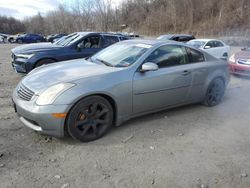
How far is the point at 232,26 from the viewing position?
39469 millimetres

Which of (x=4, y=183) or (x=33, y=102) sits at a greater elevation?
(x=33, y=102)

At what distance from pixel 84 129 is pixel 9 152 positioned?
40.6 inches

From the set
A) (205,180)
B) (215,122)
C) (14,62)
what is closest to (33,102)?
(205,180)

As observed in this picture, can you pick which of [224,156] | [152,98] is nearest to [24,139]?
[152,98]

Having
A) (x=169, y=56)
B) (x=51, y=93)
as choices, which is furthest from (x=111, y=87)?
(x=169, y=56)

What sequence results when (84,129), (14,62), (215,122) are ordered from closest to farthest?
(84,129), (215,122), (14,62)

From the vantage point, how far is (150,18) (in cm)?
6225

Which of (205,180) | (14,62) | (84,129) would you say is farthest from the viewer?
(14,62)

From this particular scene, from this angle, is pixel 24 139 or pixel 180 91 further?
pixel 180 91

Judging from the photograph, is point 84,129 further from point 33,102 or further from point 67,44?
point 67,44

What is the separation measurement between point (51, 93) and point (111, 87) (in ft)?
2.84

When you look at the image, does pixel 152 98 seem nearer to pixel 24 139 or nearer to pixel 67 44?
pixel 24 139

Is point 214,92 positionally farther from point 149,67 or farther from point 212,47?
point 212,47

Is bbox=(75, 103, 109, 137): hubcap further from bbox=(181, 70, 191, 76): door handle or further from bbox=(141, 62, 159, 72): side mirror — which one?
bbox=(181, 70, 191, 76): door handle
